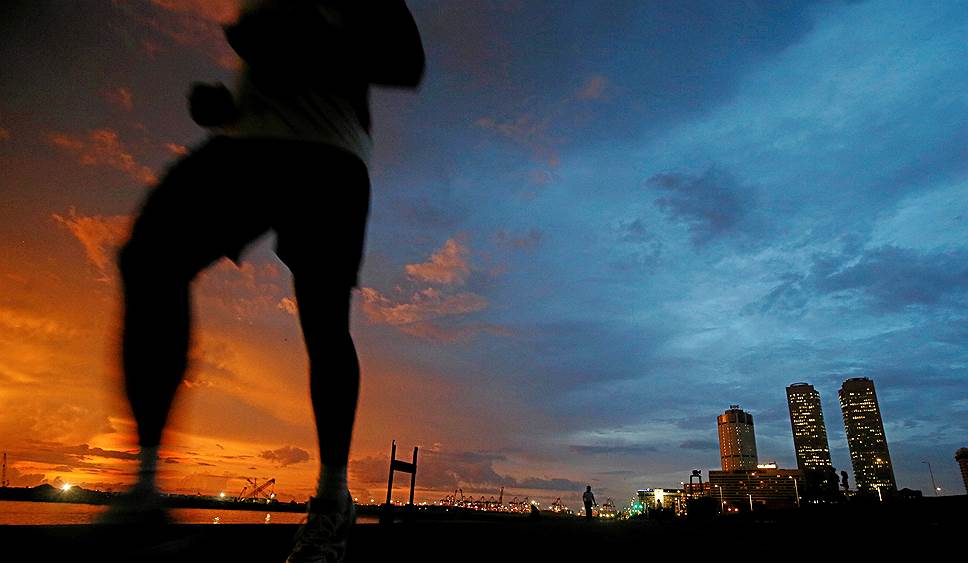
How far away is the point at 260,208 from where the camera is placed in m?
1.60

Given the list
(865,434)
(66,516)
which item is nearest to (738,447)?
(865,434)

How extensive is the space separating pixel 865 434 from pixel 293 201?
233532mm

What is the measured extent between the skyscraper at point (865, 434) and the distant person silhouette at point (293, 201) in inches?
8817

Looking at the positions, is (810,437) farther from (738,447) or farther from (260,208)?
(260,208)

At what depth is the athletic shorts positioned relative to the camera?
4.65ft

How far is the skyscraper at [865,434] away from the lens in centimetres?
18000

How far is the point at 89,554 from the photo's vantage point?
108 centimetres

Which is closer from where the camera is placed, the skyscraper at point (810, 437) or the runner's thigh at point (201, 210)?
the runner's thigh at point (201, 210)

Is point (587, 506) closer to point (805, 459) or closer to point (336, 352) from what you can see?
point (336, 352)

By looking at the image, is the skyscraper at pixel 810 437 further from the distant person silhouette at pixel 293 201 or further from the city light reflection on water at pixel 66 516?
the distant person silhouette at pixel 293 201

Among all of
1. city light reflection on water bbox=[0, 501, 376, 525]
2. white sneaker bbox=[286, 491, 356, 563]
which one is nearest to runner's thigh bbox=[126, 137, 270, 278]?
city light reflection on water bbox=[0, 501, 376, 525]

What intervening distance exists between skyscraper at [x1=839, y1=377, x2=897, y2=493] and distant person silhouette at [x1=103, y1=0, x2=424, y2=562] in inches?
8817

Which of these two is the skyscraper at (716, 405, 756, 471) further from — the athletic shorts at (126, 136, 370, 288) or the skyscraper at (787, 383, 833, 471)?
the athletic shorts at (126, 136, 370, 288)

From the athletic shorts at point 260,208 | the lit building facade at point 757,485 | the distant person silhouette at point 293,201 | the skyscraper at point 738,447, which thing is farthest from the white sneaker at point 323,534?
the skyscraper at point 738,447
